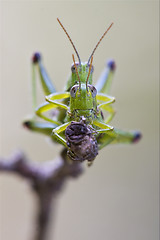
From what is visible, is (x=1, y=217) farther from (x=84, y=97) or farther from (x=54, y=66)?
(x=84, y=97)

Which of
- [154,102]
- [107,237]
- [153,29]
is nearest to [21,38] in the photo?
[153,29]

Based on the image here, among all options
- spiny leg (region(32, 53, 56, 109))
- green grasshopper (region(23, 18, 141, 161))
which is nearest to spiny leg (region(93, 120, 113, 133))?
green grasshopper (region(23, 18, 141, 161))

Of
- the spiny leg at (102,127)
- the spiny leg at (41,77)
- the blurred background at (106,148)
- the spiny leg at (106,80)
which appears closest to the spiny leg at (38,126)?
the spiny leg at (41,77)

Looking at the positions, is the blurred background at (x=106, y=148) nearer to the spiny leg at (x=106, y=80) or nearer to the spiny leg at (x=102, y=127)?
the spiny leg at (x=106, y=80)

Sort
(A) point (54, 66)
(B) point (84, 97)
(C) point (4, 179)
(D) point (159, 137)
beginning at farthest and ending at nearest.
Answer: (C) point (4, 179), (D) point (159, 137), (A) point (54, 66), (B) point (84, 97)

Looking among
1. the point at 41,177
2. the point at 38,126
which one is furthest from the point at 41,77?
the point at 41,177

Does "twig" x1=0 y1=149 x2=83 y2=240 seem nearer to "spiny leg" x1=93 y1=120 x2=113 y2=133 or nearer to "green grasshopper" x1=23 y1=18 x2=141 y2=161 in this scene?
"green grasshopper" x1=23 y1=18 x2=141 y2=161

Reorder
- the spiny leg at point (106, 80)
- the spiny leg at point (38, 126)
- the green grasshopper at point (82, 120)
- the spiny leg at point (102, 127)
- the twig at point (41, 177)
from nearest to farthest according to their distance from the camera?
the green grasshopper at point (82, 120) < the spiny leg at point (102, 127) < the spiny leg at point (38, 126) < the spiny leg at point (106, 80) < the twig at point (41, 177)
